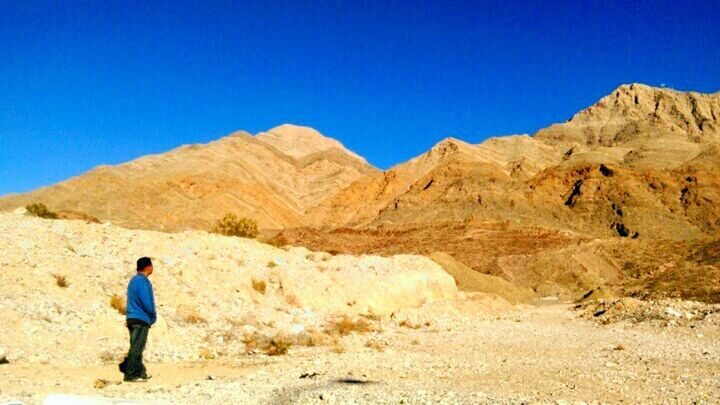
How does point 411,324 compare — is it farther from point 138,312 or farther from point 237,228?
point 237,228

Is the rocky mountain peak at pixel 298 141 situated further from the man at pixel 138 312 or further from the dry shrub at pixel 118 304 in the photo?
the man at pixel 138 312

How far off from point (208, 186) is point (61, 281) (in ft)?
222

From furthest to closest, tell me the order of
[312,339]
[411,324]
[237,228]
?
[237,228]
[411,324]
[312,339]

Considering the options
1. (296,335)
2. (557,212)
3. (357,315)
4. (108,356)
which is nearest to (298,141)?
(557,212)

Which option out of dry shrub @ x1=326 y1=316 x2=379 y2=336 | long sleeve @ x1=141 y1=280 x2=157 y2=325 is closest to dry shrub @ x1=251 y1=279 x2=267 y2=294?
dry shrub @ x1=326 y1=316 x2=379 y2=336

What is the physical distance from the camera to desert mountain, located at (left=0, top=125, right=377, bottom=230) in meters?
65.7

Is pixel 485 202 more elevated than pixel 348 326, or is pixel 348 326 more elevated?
pixel 485 202

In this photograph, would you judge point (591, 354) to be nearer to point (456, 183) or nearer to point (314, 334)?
point (314, 334)

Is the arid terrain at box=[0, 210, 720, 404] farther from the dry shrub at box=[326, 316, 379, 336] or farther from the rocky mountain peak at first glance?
the rocky mountain peak

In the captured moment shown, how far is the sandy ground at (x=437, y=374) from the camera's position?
7809mm

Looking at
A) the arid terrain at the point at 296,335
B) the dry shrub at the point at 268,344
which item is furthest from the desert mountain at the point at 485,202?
the dry shrub at the point at 268,344

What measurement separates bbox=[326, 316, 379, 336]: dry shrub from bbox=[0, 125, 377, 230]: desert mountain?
45570 millimetres

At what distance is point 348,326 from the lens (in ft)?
57.7

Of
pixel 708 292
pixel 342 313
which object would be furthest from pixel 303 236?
pixel 342 313
